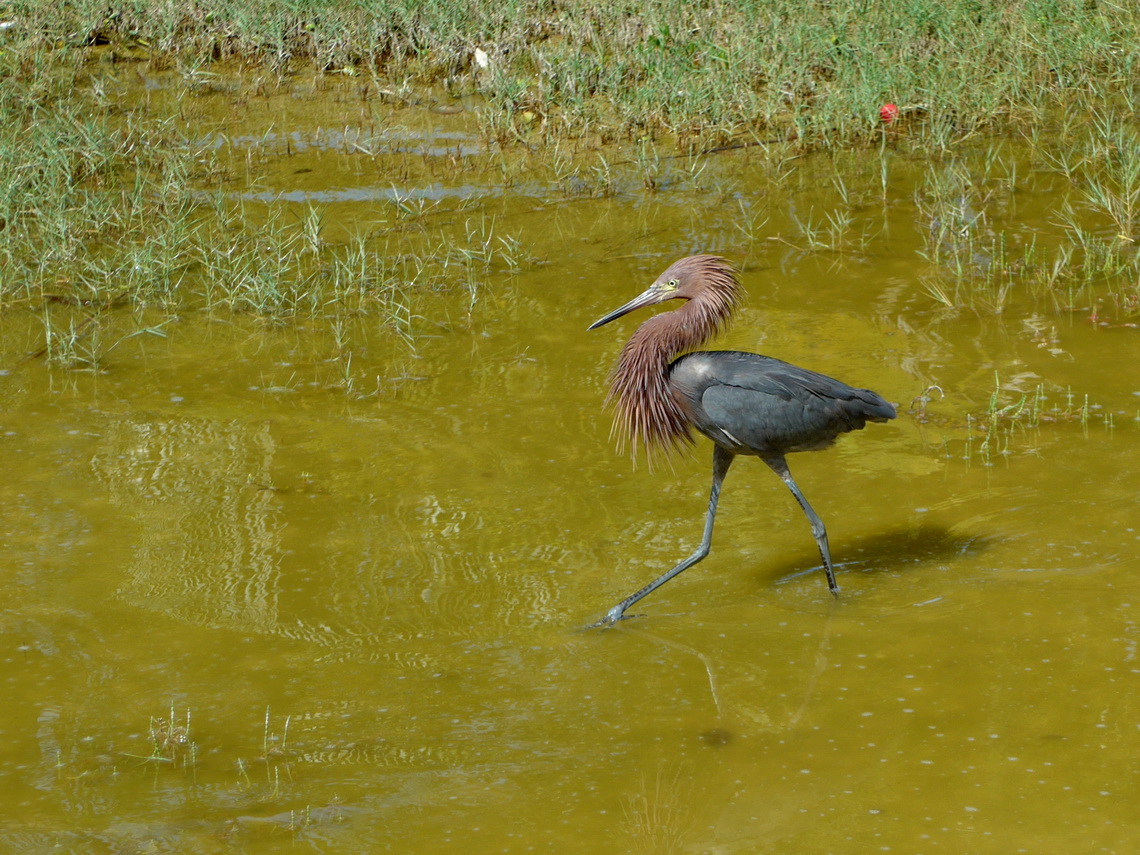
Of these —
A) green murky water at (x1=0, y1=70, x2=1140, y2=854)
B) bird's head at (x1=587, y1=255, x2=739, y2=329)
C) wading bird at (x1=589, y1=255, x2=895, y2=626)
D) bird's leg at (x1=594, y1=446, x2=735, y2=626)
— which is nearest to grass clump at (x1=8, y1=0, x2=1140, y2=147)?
A: green murky water at (x1=0, y1=70, x2=1140, y2=854)

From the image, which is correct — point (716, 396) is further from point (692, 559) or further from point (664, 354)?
point (692, 559)

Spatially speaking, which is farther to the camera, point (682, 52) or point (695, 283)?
point (682, 52)

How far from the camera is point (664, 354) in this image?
16.0ft

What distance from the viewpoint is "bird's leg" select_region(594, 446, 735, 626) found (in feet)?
15.3

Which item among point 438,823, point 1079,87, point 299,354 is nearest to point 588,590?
point 438,823

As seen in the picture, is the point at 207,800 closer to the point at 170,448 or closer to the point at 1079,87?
the point at 170,448

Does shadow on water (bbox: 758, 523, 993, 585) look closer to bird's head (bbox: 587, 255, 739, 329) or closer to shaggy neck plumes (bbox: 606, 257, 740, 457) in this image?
shaggy neck plumes (bbox: 606, 257, 740, 457)

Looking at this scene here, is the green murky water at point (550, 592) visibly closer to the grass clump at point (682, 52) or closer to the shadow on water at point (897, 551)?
the shadow on water at point (897, 551)

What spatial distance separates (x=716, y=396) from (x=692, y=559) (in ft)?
1.86

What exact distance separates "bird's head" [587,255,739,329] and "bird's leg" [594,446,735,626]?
0.56m

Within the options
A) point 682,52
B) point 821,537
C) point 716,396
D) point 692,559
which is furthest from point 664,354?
point 682,52

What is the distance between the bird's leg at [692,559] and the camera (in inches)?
184

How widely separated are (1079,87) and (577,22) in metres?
3.74

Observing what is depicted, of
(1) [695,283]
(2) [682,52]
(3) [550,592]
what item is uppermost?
(2) [682,52]
